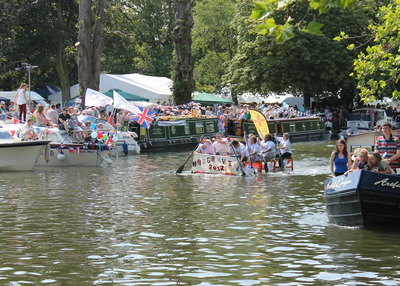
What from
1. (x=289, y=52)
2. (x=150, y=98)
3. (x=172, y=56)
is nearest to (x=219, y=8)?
(x=172, y=56)

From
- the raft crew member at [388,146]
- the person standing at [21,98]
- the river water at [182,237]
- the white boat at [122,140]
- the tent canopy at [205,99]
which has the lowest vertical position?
the river water at [182,237]

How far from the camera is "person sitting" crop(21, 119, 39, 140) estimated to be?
22625mm

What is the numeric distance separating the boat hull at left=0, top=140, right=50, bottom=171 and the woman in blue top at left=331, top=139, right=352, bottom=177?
487 inches

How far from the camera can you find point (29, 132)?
74.6 ft

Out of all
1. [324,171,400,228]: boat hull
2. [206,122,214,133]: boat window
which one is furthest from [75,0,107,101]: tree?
[324,171,400,228]: boat hull

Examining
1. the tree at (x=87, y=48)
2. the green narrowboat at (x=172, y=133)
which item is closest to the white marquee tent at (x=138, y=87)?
the green narrowboat at (x=172, y=133)

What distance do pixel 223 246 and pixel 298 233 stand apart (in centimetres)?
183

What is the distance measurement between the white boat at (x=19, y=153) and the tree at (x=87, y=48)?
12.2 metres

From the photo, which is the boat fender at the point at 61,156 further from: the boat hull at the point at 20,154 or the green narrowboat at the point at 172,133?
the green narrowboat at the point at 172,133

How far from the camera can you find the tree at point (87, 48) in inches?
1351

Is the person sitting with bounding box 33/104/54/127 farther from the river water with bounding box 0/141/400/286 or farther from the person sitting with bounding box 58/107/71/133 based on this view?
the river water with bounding box 0/141/400/286

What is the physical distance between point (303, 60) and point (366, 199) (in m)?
38.1

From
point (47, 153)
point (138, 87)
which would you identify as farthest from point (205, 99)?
point (47, 153)

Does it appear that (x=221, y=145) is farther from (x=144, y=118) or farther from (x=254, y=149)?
(x=144, y=118)
